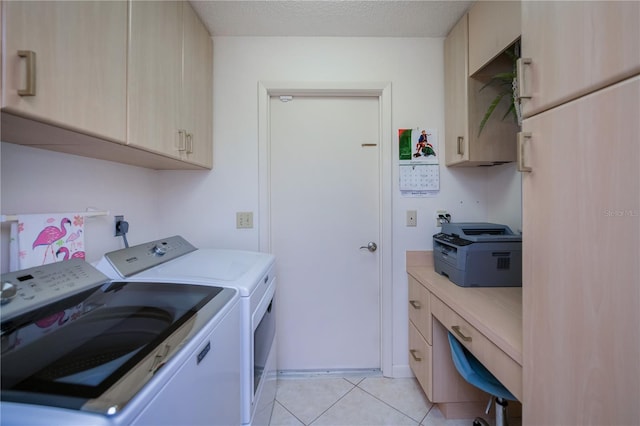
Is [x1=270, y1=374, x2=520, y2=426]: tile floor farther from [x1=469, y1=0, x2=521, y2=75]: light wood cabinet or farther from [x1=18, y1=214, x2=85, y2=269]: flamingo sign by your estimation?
[x1=469, y1=0, x2=521, y2=75]: light wood cabinet

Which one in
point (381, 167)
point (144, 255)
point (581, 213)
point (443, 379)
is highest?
point (381, 167)

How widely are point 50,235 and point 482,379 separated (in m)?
1.98

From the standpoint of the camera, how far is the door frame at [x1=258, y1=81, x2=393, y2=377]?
1.74 metres

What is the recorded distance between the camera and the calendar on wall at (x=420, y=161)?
1758 millimetres

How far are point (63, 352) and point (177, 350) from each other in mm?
242

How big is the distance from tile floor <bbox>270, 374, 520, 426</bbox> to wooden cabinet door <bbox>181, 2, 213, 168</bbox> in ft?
5.43

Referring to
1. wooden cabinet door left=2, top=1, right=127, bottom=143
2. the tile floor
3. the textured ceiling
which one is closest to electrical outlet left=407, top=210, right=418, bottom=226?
the tile floor

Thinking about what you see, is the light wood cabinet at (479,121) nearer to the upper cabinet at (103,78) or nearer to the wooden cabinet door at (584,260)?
the wooden cabinet door at (584,260)

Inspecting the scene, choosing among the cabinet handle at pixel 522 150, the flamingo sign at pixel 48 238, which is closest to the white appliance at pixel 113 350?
the flamingo sign at pixel 48 238

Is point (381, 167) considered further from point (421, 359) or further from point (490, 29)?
point (421, 359)

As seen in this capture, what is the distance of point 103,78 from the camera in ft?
2.74

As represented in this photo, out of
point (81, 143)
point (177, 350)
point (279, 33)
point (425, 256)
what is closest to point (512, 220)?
point (425, 256)

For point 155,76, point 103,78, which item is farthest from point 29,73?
point 155,76

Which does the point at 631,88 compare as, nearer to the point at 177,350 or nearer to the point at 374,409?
the point at 177,350
